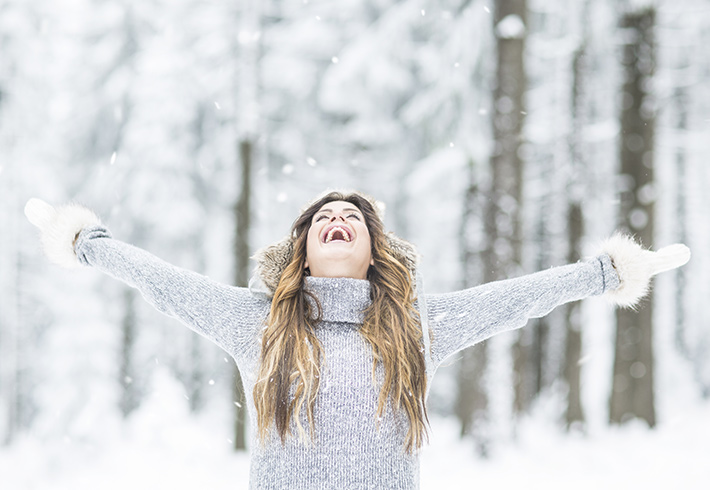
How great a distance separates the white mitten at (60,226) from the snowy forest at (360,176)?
3.39m

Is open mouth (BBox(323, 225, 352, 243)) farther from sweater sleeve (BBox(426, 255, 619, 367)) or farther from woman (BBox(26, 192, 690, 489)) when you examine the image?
sweater sleeve (BBox(426, 255, 619, 367))

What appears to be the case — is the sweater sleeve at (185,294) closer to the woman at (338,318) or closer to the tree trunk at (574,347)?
the woman at (338,318)

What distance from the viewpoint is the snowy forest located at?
733cm

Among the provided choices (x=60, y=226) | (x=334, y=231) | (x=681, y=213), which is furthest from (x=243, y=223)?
(x=681, y=213)

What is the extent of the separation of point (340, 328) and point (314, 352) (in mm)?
191

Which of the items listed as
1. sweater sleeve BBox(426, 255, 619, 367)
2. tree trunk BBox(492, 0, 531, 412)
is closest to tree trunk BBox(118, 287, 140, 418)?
tree trunk BBox(492, 0, 531, 412)

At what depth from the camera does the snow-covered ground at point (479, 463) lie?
6535 mm

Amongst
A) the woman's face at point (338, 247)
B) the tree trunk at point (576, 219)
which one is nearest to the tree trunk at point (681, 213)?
the tree trunk at point (576, 219)

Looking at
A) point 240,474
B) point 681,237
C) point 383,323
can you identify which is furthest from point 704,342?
point 383,323

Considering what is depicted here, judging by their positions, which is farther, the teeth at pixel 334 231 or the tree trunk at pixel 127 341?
the tree trunk at pixel 127 341

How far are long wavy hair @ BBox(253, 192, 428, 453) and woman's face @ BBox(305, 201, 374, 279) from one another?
106 millimetres

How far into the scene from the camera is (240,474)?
7457 millimetres

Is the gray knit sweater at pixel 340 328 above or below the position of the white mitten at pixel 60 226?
below

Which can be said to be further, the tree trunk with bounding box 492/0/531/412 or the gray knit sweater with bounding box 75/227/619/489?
the tree trunk with bounding box 492/0/531/412
